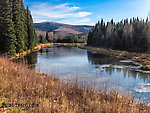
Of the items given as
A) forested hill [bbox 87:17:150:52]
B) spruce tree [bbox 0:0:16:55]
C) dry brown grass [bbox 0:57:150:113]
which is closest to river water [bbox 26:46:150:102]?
dry brown grass [bbox 0:57:150:113]

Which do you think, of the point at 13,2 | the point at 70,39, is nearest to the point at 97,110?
the point at 13,2

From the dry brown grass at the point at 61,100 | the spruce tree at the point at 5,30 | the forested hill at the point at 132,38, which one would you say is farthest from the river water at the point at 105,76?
the forested hill at the point at 132,38

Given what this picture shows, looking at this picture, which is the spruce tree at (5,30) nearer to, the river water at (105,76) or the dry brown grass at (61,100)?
the river water at (105,76)

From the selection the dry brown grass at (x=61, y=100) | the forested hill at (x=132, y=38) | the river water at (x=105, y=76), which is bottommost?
the river water at (x=105, y=76)

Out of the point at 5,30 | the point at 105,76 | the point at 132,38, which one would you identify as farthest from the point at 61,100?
the point at 132,38

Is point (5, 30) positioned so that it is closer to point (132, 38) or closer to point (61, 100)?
point (61, 100)

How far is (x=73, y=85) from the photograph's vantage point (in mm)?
7551

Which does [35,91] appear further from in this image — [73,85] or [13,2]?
[13,2]

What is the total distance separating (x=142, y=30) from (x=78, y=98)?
42242 millimetres

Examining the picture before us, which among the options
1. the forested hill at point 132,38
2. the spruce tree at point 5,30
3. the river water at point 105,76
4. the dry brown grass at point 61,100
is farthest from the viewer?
the forested hill at point 132,38

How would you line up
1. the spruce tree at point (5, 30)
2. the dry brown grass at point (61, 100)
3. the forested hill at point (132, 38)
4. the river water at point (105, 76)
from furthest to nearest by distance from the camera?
the forested hill at point (132, 38), the spruce tree at point (5, 30), the river water at point (105, 76), the dry brown grass at point (61, 100)

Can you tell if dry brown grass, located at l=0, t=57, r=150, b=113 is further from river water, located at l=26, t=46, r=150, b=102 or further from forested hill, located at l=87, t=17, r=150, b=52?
forested hill, located at l=87, t=17, r=150, b=52

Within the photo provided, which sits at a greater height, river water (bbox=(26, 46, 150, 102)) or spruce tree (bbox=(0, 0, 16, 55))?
spruce tree (bbox=(0, 0, 16, 55))

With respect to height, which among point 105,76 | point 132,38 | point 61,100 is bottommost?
point 105,76
